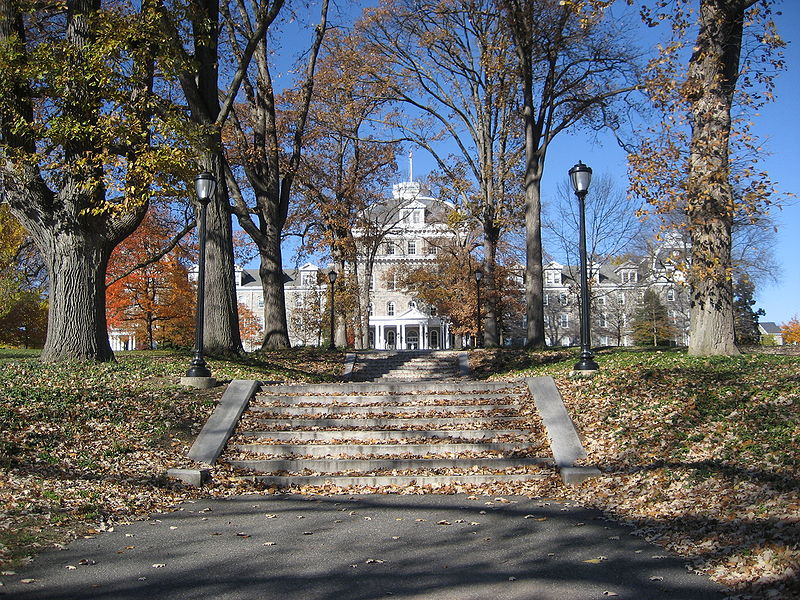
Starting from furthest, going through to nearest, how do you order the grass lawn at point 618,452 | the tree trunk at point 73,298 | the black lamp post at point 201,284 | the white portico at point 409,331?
the white portico at point 409,331 < the tree trunk at point 73,298 < the black lamp post at point 201,284 < the grass lawn at point 618,452

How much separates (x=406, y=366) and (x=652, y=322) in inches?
1339

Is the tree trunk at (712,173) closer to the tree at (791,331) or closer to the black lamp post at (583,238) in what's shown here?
the black lamp post at (583,238)

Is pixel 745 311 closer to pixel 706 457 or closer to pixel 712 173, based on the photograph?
pixel 712 173

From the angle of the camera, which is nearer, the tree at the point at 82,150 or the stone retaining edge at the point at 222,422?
the stone retaining edge at the point at 222,422

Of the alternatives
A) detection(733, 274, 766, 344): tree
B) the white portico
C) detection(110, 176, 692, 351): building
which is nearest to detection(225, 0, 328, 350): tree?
detection(110, 176, 692, 351): building

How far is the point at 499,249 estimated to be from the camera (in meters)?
38.8

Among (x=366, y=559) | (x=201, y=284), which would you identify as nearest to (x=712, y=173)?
(x=201, y=284)

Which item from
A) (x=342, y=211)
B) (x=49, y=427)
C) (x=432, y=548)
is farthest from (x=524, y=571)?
(x=342, y=211)

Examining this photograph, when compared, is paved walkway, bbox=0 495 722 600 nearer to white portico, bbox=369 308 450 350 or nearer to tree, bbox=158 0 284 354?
tree, bbox=158 0 284 354

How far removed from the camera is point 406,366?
1975cm

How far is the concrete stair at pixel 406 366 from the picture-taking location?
18.1 m

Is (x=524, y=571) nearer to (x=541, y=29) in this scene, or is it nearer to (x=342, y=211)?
(x=541, y=29)

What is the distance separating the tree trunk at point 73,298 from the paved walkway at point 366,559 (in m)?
6.88

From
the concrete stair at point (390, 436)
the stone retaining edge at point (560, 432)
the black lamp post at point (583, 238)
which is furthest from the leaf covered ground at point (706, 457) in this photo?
the concrete stair at point (390, 436)
